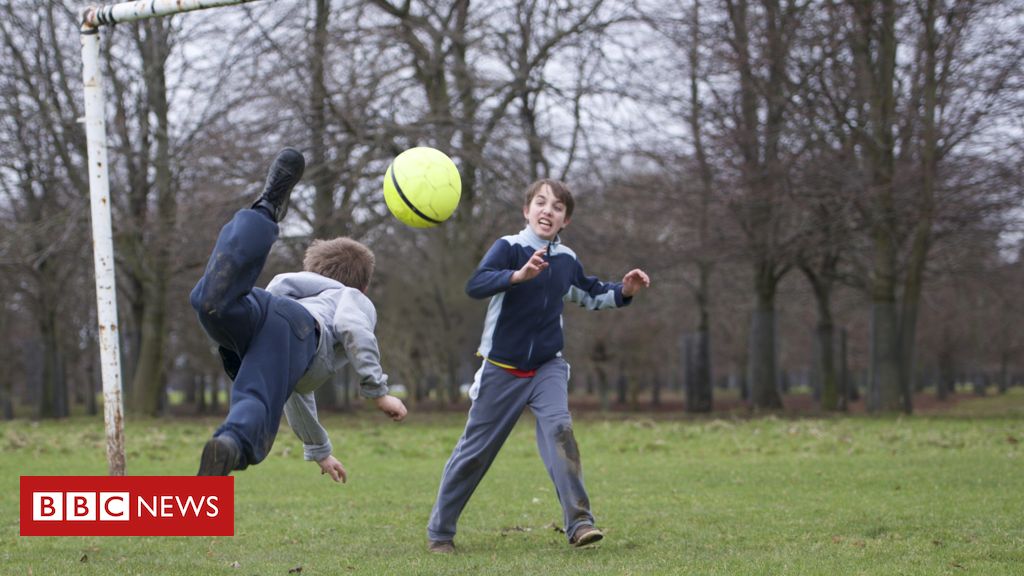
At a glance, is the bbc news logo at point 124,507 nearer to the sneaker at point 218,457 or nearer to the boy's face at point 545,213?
the sneaker at point 218,457

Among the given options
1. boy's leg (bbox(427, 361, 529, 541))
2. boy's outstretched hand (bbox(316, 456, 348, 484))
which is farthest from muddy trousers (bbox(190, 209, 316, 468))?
boy's leg (bbox(427, 361, 529, 541))

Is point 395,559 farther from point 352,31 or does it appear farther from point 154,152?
point 154,152


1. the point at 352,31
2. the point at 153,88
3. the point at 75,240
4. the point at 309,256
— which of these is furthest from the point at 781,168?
the point at 309,256

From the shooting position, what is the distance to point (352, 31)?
21.8m

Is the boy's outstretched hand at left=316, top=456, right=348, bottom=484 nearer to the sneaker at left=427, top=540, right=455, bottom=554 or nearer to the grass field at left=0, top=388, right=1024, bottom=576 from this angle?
the grass field at left=0, top=388, right=1024, bottom=576

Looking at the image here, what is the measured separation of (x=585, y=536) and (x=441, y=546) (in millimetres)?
922

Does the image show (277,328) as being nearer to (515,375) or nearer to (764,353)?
(515,375)

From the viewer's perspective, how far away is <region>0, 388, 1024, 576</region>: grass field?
19.9ft

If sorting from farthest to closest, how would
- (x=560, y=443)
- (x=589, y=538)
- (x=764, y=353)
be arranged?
(x=764, y=353)
(x=560, y=443)
(x=589, y=538)

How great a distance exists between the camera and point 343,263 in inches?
241

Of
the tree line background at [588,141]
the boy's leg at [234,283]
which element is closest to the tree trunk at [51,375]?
the tree line background at [588,141]

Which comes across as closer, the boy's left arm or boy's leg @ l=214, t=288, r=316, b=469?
boy's leg @ l=214, t=288, r=316, b=469

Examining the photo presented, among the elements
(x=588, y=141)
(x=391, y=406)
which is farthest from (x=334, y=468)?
(x=588, y=141)

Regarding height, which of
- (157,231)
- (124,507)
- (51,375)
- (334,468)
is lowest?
(51,375)
